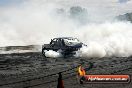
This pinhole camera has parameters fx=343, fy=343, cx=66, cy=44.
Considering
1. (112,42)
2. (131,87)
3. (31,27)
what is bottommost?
(131,87)

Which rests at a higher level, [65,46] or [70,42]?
[70,42]

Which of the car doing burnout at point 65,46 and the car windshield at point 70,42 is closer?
the car doing burnout at point 65,46

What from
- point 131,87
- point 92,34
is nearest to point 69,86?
point 131,87

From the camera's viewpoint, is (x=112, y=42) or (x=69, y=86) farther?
(x=112, y=42)

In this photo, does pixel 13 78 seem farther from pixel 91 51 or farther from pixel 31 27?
pixel 31 27

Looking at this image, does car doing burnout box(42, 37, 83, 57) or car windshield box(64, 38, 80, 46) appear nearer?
car doing burnout box(42, 37, 83, 57)

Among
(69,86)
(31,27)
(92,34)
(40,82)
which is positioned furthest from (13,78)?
(31,27)

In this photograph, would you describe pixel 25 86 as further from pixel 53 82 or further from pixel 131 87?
pixel 131 87

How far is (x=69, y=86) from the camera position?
12883mm

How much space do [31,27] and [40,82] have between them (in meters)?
57.5

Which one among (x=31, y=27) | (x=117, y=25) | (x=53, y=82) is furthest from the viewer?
(x=31, y=27)

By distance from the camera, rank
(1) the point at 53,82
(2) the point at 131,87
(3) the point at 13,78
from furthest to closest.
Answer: (3) the point at 13,78 < (1) the point at 53,82 < (2) the point at 131,87

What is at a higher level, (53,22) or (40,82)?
(53,22)

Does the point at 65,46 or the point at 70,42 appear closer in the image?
the point at 65,46
